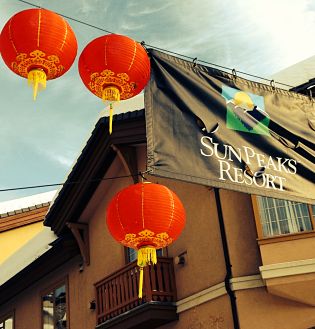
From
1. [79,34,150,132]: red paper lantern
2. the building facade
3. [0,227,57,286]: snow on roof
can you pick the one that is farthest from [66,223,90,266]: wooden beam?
[79,34,150,132]: red paper lantern

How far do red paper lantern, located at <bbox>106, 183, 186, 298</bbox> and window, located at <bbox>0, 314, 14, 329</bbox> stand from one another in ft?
49.6

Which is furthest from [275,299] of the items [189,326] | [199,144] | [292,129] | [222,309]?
[199,144]

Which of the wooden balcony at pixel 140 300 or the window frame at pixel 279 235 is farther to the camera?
the wooden balcony at pixel 140 300

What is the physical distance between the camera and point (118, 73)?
7969 millimetres

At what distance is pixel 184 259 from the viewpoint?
47.1ft

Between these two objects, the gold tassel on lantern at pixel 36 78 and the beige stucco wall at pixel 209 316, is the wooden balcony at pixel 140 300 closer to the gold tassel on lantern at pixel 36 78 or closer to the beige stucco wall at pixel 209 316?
the beige stucco wall at pixel 209 316

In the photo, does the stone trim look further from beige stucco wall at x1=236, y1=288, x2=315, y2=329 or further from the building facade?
beige stucco wall at x1=236, y1=288, x2=315, y2=329

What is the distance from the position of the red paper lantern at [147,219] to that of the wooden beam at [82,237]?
9616 millimetres

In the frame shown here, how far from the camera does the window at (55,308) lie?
19500 millimetres

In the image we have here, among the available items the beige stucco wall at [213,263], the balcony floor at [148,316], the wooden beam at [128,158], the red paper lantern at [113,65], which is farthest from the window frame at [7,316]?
the red paper lantern at [113,65]

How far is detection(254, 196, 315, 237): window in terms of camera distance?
12742mm

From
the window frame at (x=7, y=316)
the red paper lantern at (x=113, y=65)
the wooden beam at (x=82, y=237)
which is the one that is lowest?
the red paper lantern at (x=113, y=65)

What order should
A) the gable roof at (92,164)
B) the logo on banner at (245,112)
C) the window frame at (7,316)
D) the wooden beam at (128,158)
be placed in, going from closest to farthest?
the logo on banner at (245,112) → the gable roof at (92,164) → the wooden beam at (128,158) → the window frame at (7,316)

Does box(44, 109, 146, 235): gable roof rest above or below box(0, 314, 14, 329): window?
above
